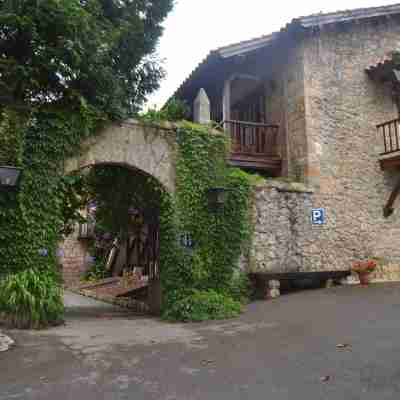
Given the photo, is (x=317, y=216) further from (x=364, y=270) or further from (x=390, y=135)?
(x=390, y=135)

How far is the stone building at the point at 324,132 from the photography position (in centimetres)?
928

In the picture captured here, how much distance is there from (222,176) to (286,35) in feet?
15.4

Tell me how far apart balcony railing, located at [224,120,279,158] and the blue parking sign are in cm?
210

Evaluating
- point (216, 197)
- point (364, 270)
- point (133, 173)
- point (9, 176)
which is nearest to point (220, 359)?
point (216, 197)

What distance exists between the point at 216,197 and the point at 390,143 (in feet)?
18.0

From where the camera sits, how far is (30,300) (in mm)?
5918

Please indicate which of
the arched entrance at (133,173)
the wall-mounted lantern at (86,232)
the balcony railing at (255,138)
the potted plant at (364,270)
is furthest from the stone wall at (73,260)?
the potted plant at (364,270)

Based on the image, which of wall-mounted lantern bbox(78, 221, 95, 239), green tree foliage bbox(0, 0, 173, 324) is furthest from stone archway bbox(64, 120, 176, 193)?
wall-mounted lantern bbox(78, 221, 95, 239)

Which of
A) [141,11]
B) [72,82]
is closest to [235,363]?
[72,82]

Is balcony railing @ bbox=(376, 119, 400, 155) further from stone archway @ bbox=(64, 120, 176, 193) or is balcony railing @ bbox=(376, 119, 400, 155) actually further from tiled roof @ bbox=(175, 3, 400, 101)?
stone archway @ bbox=(64, 120, 176, 193)

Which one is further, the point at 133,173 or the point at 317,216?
the point at 317,216

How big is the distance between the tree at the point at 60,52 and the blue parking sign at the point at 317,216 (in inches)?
188

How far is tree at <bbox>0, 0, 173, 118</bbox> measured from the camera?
245 inches

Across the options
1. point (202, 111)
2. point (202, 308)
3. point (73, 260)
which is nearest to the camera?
point (202, 308)
